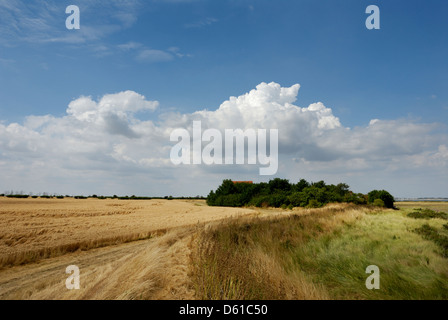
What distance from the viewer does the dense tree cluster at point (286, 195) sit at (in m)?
56.6

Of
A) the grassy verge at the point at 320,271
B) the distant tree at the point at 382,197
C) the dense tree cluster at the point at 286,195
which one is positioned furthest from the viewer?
the distant tree at the point at 382,197

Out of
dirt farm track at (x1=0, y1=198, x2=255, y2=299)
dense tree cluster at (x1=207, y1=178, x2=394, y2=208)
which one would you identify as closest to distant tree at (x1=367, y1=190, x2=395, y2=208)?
dense tree cluster at (x1=207, y1=178, x2=394, y2=208)

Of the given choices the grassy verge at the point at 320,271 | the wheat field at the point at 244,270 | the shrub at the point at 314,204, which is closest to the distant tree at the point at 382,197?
the shrub at the point at 314,204

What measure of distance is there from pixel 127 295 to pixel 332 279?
558cm

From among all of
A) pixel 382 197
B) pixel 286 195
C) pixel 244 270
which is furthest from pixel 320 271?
pixel 382 197

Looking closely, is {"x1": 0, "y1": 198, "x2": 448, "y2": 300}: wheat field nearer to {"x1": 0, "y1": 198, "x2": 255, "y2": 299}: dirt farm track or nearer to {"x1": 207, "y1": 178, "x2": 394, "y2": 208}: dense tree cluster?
{"x1": 0, "y1": 198, "x2": 255, "y2": 299}: dirt farm track

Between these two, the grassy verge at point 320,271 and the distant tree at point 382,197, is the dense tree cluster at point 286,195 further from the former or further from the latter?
the grassy verge at point 320,271

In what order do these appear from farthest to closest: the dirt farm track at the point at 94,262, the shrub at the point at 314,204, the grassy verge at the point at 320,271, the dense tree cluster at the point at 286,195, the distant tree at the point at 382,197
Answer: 1. the distant tree at the point at 382,197
2. the dense tree cluster at the point at 286,195
3. the shrub at the point at 314,204
4. the dirt farm track at the point at 94,262
5. the grassy verge at the point at 320,271

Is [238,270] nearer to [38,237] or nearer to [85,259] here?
[85,259]

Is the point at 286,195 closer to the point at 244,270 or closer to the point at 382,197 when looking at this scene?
the point at 382,197

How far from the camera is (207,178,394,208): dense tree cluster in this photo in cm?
5659

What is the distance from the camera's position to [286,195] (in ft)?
221
